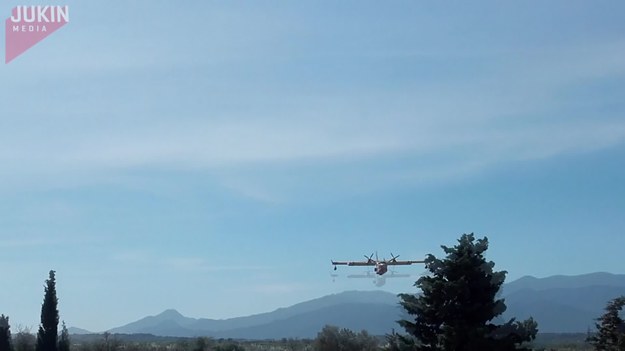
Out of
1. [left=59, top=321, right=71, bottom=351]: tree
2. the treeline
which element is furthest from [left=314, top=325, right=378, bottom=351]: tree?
the treeline

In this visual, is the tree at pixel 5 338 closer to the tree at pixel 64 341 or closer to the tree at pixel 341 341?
the tree at pixel 64 341

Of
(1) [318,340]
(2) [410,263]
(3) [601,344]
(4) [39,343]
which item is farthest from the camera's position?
(1) [318,340]

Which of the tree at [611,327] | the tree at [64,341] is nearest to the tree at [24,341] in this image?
the tree at [64,341]

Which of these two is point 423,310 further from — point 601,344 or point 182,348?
point 182,348

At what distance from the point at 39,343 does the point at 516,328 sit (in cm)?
4525

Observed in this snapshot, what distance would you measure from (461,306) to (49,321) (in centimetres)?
4501

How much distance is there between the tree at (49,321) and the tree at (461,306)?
43095 mm

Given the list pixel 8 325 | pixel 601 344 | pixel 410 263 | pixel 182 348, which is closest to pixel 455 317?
pixel 601 344

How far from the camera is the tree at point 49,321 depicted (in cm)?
5903

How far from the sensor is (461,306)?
2161cm

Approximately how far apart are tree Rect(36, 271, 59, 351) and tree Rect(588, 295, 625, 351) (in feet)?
132

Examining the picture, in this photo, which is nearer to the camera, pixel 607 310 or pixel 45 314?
pixel 607 310

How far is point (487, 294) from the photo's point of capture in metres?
21.8

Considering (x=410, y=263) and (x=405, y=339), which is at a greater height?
(x=410, y=263)
